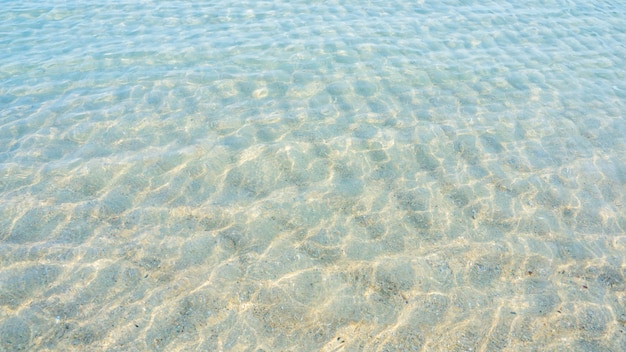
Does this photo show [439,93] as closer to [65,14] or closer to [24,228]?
[24,228]

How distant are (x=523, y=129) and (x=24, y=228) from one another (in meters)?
8.10

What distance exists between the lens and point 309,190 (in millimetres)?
6625

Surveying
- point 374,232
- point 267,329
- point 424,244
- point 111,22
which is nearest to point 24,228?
point 267,329

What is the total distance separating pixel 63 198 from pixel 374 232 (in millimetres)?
4383

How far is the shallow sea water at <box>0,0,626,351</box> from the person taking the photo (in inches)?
193

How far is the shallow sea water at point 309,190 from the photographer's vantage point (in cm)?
489

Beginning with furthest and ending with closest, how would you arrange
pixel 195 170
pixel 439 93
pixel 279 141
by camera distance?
pixel 439 93
pixel 279 141
pixel 195 170

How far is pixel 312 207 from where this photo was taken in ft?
20.8

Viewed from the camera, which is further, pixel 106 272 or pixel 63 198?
pixel 63 198

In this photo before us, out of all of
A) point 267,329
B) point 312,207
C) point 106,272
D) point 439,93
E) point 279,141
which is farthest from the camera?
point 439,93

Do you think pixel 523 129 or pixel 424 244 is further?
pixel 523 129

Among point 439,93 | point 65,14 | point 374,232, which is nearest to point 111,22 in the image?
point 65,14

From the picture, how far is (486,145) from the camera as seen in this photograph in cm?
770

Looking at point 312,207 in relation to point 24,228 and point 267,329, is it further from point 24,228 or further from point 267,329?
point 24,228
